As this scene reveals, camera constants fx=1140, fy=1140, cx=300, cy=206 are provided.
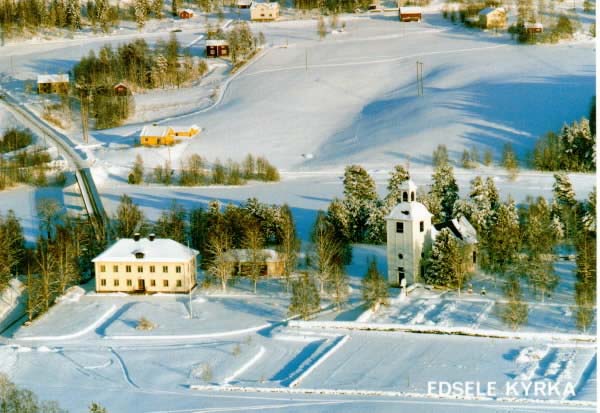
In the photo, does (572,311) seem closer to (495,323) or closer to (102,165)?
(495,323)

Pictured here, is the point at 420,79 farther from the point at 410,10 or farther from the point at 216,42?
the point at 410,10

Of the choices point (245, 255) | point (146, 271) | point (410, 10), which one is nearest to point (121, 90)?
point (410, 10)

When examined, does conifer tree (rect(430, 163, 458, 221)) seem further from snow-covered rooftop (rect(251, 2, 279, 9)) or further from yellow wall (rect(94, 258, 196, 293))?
snow-covered rooftop (rect(251, 2, 279, 9))

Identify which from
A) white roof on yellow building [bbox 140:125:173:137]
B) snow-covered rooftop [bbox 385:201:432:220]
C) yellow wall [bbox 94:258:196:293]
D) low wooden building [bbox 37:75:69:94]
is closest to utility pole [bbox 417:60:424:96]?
white roof on yellow building [bbox 140:125:173:137]

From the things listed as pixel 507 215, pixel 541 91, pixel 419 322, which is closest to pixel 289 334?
pixel 419 322

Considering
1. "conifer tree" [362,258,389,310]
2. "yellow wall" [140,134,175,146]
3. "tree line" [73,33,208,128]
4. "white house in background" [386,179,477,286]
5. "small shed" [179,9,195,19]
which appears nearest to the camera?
"conifer tree" [362,258,389,310]

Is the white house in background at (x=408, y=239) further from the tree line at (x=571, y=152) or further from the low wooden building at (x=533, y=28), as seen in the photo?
the low wooden building at (x=533, y=28)
